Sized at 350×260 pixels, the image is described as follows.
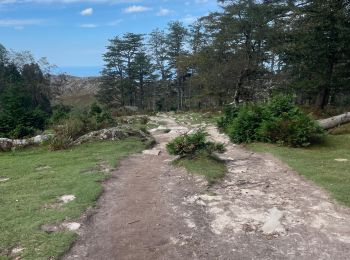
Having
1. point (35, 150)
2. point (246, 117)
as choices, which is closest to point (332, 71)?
point (246, 117)

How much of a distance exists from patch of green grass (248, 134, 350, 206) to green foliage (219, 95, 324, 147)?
50 cm

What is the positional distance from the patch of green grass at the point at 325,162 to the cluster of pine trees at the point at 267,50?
19.5 feet

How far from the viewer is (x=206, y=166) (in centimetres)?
1037

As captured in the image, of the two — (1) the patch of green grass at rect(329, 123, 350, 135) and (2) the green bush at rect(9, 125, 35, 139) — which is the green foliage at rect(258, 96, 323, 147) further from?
(2) the green bush at rect(9, 125, 35, 139)

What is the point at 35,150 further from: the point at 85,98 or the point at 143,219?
the point at 85,98

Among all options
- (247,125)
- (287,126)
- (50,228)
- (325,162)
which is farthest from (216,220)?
(247,125)

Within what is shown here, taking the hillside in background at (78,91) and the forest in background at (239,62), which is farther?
the hillside in background at (78,91)

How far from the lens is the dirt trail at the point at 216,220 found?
546 cm

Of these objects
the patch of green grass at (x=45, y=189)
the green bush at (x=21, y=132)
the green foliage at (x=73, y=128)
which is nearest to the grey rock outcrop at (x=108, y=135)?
the green foliage at (x=73, y=128)

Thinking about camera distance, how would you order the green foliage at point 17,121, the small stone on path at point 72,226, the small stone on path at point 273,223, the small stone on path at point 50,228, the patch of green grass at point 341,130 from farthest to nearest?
the green foliage at point 17,121 → the patch of green grass at point 341,130 → the small stone on path at point 72,226 → the small stone on path at point 50,228 → the small stone on path at point 273,223

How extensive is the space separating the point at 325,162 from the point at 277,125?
11.1 ft

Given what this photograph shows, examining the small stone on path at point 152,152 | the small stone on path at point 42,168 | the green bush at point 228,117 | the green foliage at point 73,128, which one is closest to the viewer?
the small stone on path at point 42,168

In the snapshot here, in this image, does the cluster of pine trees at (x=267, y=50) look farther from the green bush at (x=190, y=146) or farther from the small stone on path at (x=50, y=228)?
the small stone on path at (x=50, y=228)

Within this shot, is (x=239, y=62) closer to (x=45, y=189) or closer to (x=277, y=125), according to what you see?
(x=277, y=125)
